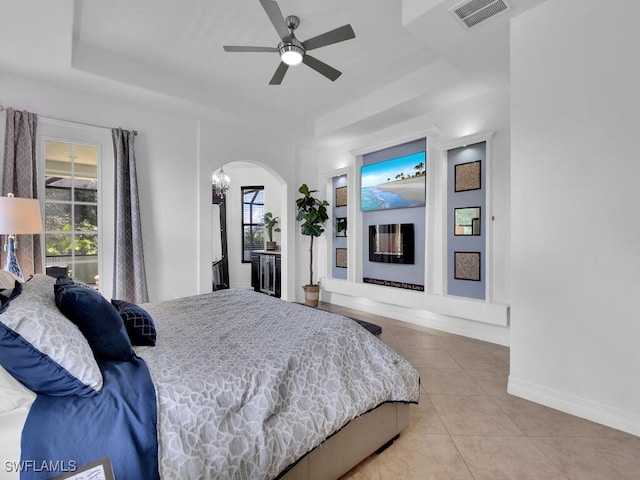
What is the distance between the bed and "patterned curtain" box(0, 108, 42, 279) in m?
2.08

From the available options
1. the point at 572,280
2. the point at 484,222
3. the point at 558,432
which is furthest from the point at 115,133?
the point at 558,432

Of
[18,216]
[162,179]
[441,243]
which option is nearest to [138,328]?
[18,216]

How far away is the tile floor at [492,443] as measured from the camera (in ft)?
5.30

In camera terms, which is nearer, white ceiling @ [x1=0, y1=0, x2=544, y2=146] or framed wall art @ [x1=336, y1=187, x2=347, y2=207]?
white ceiling @ [x1=0, y1=0, x2=544, y2=146]

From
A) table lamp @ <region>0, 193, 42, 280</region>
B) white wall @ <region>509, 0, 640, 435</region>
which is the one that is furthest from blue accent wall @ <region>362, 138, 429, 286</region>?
table lamp @ <region>0, 193, 42, 280</region>

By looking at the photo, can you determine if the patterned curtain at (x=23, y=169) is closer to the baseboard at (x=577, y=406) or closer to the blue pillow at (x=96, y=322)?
the blue pillow at (x=96, y=322)

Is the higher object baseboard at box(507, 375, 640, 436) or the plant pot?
the plant pot

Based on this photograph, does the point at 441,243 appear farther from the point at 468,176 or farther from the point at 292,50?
the point at 292,50

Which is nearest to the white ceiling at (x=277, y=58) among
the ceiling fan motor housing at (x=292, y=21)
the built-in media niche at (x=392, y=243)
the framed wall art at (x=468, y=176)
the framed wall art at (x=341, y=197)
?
the ceiling fan motor housing at (x=292, y=21)

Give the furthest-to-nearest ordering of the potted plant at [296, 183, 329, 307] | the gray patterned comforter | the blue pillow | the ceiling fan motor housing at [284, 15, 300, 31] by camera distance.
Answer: the potted plant at [296, 183, 329, 307] < the ceiling fan motor housing at [284, 15, 300, 31] < the blue pillow < the gray patterned comforter

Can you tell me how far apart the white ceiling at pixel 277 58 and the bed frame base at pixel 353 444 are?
278cm

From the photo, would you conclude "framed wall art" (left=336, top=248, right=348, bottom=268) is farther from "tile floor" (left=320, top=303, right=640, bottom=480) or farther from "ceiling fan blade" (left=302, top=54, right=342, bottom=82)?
"ceiling fan blade" (left=302, top=54, right=342, bottom=82)

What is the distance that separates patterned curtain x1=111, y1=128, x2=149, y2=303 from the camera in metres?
3.59

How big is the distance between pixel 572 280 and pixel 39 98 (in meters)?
5.11
